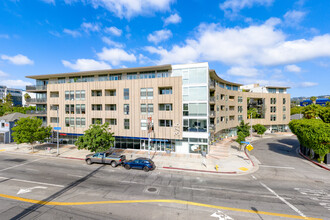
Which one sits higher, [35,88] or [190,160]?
[35,88]

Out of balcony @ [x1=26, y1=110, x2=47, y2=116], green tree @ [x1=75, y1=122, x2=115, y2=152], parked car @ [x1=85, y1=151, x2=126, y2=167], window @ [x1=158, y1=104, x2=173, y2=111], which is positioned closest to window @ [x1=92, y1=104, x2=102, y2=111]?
green tree @ [x1=75, y1=122, x2=115, y2=152]

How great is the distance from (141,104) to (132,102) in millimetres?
1889

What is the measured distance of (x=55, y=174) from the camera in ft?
60.8

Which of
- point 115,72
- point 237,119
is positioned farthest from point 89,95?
point 237,119

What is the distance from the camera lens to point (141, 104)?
28422 millimetres

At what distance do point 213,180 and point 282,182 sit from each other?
8074 millimetres

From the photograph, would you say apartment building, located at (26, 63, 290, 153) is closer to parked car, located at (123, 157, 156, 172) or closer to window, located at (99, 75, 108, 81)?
window, located at (99, 75, 108, 81)

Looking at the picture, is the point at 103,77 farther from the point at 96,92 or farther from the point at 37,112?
the point at 37,112

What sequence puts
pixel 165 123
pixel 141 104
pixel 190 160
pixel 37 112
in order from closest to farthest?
1. pixel 190 160
2. pixel 165 123
3. pixel 141 104
4. pixel 37 112

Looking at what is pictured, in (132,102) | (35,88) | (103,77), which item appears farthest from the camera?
(35,88)

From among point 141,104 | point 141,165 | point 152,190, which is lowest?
point 152,190

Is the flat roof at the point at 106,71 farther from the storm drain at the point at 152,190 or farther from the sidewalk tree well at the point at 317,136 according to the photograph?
the sidewalk tree well at the point at 317,136

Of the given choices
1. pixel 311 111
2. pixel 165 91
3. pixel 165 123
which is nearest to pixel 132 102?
pixel 165 91

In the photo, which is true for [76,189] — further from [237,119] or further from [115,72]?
[237,119]
